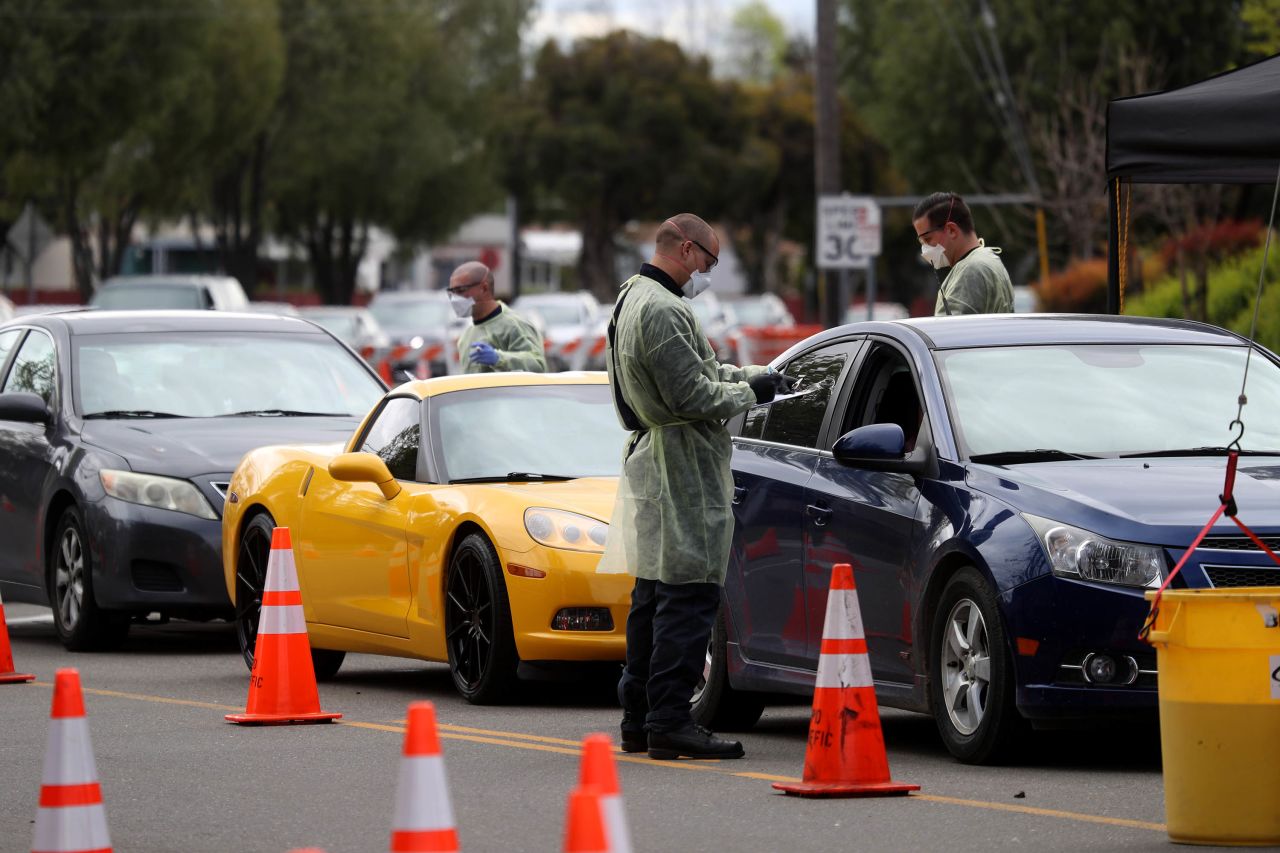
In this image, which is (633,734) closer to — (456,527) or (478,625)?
(478,625)

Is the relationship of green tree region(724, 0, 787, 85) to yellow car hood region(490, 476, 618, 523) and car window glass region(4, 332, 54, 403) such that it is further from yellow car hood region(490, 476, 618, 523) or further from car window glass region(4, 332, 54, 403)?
yellow car hood region(490, 476, 618, 523)

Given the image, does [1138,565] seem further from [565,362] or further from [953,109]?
[953,109]

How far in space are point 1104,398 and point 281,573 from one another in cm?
323

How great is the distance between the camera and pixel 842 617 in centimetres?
771

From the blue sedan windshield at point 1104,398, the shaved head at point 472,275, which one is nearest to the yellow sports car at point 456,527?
the blue sedan windshield at point 1104,398

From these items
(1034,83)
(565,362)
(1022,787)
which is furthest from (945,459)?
(1034,83)

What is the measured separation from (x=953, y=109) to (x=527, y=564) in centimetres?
4118

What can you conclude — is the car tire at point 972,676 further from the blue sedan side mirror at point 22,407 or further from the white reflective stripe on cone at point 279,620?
the blue sedan side mirror at point 22,407

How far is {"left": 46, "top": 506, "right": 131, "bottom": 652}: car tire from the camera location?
43.0ft

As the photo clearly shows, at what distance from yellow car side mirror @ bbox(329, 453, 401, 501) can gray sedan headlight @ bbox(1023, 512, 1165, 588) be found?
3.81 m

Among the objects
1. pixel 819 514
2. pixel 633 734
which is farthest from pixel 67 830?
pixel 819 514

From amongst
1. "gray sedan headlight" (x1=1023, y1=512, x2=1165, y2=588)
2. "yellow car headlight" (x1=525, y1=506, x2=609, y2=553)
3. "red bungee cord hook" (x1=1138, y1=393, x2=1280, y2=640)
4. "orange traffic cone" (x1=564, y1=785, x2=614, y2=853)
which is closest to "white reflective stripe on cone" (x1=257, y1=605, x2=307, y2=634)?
"yellow car headlight" (x1=525, y1=506, x2=609, y2=553)

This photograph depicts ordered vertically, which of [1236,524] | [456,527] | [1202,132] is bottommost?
[456,527]

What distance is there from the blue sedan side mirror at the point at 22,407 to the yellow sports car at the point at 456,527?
63.0 inches
